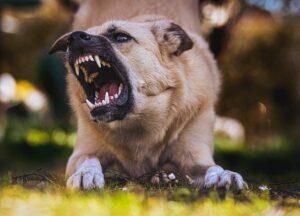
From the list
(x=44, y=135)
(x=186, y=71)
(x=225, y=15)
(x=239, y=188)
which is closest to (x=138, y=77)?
(x=186, y=71)

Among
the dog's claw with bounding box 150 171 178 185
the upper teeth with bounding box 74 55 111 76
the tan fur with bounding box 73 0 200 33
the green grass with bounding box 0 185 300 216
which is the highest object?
the tan fur with bounding box 73 0 200 33

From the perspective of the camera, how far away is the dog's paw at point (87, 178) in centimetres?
411

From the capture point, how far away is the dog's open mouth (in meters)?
4.34

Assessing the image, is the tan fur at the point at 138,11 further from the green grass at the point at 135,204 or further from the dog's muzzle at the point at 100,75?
the green grass at the point at 135,204

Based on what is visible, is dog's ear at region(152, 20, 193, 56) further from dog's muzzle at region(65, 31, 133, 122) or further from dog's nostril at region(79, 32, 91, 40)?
dog's nostril at region(79, 32, 91, 40)

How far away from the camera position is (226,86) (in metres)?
11.5

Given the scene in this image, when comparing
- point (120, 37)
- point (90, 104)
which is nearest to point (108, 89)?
point (90, 104)

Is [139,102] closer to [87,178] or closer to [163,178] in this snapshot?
[163,178]

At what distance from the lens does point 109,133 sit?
4.68m

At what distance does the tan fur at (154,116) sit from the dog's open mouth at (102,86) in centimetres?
9

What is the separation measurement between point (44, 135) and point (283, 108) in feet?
14.1

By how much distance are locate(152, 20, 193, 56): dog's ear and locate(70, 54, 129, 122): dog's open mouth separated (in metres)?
0.52

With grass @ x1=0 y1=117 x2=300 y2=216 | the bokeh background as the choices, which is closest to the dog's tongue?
grass @ x1=0 y1=117 x2=300 y2=216

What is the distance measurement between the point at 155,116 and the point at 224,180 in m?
0.81
